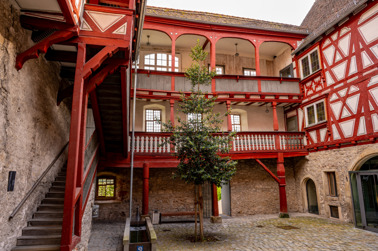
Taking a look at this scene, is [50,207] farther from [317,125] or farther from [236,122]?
[317,125]

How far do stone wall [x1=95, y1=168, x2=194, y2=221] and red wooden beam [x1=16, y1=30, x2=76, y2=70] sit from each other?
314 inches

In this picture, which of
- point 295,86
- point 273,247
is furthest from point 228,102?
point 273,247

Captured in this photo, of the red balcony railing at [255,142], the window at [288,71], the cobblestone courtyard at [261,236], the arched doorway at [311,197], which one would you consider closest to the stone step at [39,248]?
the cobblestone courtyard at [261,236]

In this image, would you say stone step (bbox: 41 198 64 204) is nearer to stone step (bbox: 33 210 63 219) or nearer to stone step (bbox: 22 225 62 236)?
stone step (bbox: 33 210 63 219)

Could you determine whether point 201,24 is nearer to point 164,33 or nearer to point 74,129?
point 164,33

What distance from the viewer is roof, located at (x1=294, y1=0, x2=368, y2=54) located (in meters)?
11.2

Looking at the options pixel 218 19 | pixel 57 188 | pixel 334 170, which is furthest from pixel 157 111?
pixel 334 170

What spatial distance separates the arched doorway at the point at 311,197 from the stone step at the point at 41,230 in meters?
11.2

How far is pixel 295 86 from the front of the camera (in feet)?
42.8

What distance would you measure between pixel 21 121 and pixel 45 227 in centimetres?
210

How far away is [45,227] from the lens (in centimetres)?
502

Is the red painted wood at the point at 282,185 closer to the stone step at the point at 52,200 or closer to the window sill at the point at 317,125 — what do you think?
the window sill at the point at 317,125

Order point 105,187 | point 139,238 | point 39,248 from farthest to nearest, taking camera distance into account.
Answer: point 105,187, point 139,238, point 39,248

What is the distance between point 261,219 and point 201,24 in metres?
9.45
